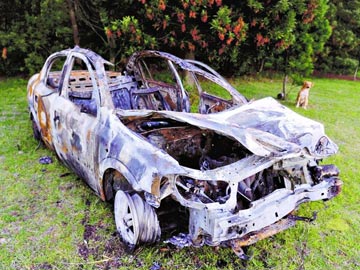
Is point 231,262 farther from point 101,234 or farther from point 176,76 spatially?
point 176,76

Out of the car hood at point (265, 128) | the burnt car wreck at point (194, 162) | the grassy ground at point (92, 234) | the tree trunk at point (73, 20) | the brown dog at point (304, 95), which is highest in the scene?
the tree trunk at point (73, 20)

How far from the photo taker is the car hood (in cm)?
290

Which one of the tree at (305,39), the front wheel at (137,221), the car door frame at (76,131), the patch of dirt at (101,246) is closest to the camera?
the front wheel at (137,221)

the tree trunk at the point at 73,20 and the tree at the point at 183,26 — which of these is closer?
the tree at the point at 183,26

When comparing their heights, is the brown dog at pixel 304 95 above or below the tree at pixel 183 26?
below

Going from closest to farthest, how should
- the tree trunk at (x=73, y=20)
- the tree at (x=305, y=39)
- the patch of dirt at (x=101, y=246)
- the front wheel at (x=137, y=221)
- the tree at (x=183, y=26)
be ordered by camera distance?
the front wheel at (x=137, y=221), the patch of dirt at (x=101, y=246), the tree at (x=183, y=26), the tree at (x=305, y=39), the tree trunk at (x=73, y=20)

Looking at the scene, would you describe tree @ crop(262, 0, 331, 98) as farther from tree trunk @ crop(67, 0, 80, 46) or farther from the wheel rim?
the wheel rim

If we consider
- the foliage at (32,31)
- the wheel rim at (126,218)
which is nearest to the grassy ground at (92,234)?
the wheel rim at (126,218)

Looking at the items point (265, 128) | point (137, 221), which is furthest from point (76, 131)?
point (265, 128)

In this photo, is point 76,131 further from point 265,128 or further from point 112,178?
point 265,128

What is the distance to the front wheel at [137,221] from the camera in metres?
2.97

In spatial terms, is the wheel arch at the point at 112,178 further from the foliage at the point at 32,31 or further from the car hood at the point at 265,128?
the foliage at the point at 32,31

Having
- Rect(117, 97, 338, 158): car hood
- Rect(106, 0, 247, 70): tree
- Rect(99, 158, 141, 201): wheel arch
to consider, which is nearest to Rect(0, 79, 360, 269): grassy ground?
Rect(99, 158, 141, 201): wheel arch

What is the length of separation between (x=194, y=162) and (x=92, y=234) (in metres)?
1.26
